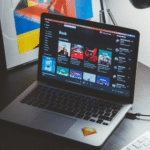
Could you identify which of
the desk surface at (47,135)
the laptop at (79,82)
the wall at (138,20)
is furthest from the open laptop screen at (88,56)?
the wall at (138,20)

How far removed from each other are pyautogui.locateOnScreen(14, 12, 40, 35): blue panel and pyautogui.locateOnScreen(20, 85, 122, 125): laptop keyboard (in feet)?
1.09

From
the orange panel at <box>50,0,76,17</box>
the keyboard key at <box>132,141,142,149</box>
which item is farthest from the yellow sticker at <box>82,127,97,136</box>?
the orange panel at <box>50,0,76,17</box>

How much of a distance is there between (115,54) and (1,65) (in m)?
0.56

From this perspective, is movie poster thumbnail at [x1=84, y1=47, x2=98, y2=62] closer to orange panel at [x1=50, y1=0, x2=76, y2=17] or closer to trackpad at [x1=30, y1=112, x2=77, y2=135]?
trackpad at [x1=30, y1=112, x2=77, y2=135]

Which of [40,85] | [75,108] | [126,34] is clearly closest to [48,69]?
[40,85]

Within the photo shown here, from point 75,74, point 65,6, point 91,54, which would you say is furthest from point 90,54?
point 65,6

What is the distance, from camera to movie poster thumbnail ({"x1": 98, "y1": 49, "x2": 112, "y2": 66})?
1.01 m

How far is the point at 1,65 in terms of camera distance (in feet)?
4.13

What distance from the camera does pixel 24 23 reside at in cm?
127

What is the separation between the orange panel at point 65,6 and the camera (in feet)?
4.59

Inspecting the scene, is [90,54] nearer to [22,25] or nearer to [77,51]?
[77,51]

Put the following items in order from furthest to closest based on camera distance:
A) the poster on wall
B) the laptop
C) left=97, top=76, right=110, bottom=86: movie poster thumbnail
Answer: the poster on wall → left=97, top=76, right=110, bottom=86: movie poster thumbnail → the laptop

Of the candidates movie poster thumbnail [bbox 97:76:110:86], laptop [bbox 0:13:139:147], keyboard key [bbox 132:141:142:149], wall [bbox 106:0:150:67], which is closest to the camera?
keyboard key [bbox 132:141:142:149]

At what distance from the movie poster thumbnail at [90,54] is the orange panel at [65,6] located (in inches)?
18.5
